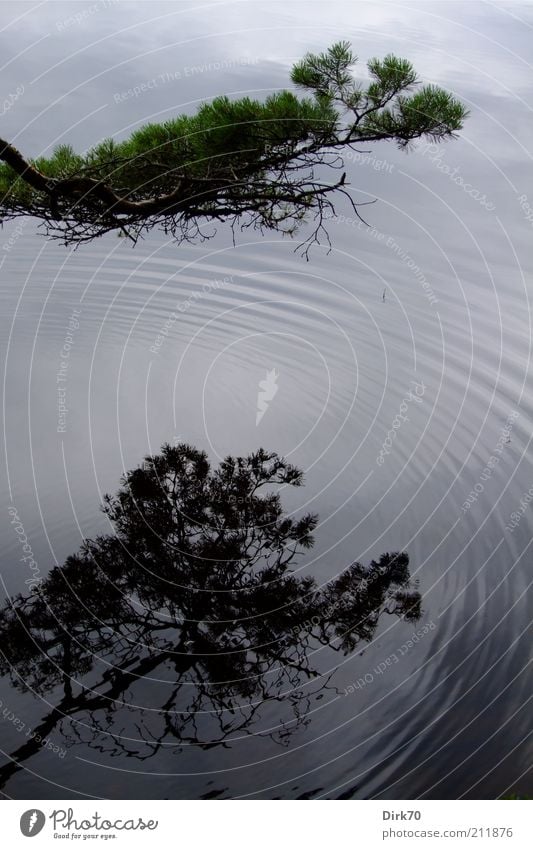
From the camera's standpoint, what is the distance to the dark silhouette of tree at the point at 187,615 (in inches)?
144

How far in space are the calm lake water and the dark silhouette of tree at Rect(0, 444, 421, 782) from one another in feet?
0.12

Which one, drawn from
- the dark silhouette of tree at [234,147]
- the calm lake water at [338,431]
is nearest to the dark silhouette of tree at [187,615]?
the calm lake water at [338,431]

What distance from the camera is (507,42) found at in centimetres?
908

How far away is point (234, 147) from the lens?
4.60 meters

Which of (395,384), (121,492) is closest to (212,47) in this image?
(395,384)

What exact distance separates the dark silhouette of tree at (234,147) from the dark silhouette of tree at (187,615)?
1.56m

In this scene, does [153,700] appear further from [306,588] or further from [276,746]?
[306,588]

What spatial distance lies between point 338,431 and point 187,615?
1878 mm
